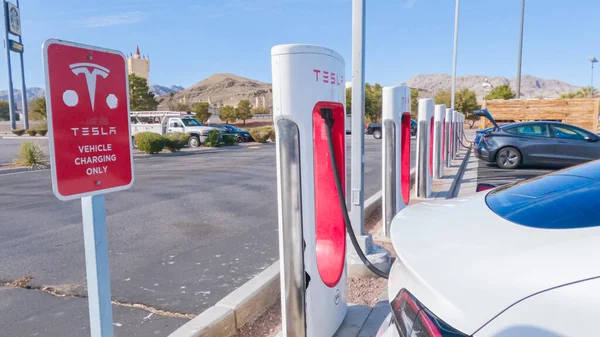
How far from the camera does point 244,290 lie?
3480 millimetres

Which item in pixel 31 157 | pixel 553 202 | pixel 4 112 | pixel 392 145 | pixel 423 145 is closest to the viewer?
pixel 553 202

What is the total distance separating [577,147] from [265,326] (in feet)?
38.4

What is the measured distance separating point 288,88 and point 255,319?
1872 mm

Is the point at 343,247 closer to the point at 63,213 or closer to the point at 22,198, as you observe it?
the point at 63,213

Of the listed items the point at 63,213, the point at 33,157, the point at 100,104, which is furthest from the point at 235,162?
the point at 100,104

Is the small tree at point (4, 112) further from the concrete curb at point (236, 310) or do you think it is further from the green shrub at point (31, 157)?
the concrete curb at point (236, 310)

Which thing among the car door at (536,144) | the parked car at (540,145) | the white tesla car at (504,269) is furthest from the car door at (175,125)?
the white tesla car at (504,269)

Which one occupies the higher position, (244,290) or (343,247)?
(343,247)

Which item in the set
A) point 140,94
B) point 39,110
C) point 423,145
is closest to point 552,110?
point 423,145

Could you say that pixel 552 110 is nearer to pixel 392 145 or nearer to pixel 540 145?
pixel 540 145

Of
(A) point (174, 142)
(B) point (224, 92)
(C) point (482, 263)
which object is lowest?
(A) point (174, 142)

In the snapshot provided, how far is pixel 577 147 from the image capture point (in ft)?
38.5

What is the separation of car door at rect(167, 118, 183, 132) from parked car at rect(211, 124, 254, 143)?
2.11 meters

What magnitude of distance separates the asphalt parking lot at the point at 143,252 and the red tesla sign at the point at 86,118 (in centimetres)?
161
